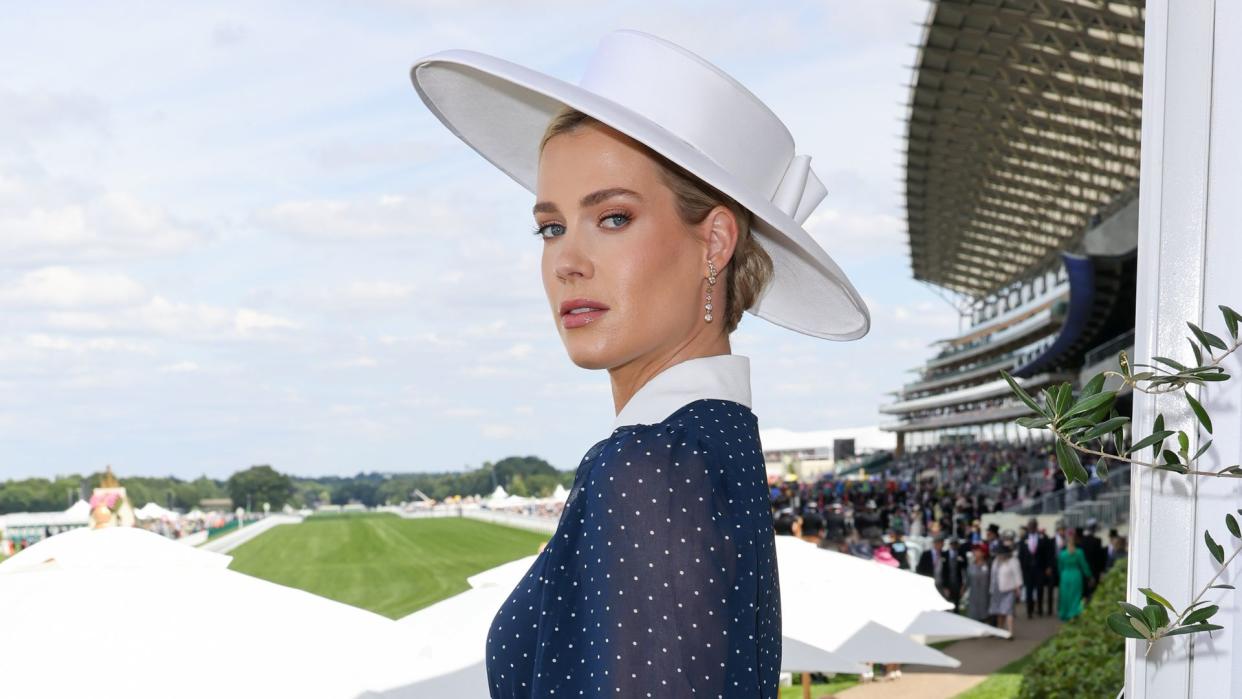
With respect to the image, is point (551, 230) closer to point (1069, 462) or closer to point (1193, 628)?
point (1069, 462)

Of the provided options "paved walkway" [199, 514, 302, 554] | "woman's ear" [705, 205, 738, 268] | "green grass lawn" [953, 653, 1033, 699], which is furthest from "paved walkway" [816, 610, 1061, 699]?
"paved walkway" [199, 514, 302, 554]

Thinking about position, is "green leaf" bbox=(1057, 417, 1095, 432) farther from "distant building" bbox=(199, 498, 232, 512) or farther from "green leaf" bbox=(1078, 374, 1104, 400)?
"distant building" bbox=(199, 498, 232, 512)

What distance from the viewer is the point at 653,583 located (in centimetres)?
109

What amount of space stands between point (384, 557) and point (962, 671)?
134 feet

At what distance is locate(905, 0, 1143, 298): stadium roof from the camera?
146 ft

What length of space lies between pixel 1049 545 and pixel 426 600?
23.4 metres

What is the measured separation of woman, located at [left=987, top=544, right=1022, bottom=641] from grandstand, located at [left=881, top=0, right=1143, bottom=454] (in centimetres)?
2015


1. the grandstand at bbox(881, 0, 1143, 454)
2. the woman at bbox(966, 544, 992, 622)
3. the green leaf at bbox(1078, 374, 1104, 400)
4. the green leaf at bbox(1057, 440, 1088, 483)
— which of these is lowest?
the woman at bbox(966, 544, 992, 622)

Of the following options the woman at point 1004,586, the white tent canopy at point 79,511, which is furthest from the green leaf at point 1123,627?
the white tent canopy at point 79,511

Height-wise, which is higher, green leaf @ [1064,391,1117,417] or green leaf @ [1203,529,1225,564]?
green leaf @ [1064,391,1117,417]

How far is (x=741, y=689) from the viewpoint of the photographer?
3.71ft

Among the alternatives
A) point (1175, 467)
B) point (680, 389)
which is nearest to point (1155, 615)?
point (1175, 467)

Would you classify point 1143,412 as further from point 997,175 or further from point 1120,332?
point 997,175

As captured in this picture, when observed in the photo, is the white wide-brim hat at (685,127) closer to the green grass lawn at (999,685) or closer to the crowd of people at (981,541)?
the crowd of people at (981,541)
